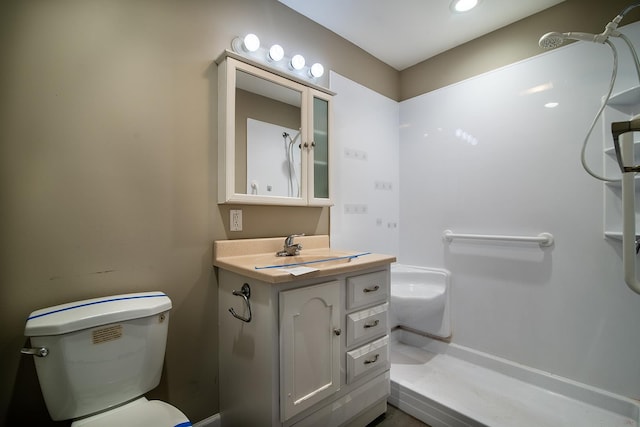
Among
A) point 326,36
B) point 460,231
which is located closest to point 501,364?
point 460,231

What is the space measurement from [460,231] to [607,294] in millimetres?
859

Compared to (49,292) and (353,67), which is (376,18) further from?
(49,292)

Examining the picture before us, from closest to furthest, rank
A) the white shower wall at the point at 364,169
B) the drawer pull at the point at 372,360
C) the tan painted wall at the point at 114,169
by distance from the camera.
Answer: the tan painted wall at the point at 114,169 < the drawer pull at the point at 372,360 < the white shower wall at the point at 364,169

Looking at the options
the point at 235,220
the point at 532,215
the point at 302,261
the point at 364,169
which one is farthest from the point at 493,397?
the point at 235,220

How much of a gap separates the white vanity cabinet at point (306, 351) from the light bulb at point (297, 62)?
128 cm

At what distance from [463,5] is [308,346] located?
2.16 meters

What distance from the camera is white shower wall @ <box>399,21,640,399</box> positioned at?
1567mm

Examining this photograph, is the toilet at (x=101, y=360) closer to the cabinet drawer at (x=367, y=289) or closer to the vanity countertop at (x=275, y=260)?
the vanity countertop at (x=275, y=260)

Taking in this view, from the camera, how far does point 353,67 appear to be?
2.16 metres

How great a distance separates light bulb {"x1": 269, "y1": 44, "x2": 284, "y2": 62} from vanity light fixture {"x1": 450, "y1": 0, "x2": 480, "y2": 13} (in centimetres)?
112

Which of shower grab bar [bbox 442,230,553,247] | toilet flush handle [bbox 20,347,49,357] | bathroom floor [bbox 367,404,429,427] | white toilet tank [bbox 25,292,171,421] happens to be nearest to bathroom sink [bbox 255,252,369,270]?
white toilet tank [bbox 25,292,171,421]

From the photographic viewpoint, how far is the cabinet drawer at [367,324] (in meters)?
1.33

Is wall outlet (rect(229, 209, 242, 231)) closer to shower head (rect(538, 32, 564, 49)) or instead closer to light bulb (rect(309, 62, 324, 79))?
light bulb (rect(309, 62, 324, 79))

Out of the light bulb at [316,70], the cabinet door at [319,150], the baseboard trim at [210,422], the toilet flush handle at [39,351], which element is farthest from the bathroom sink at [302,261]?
the light bulb at [316,70]
